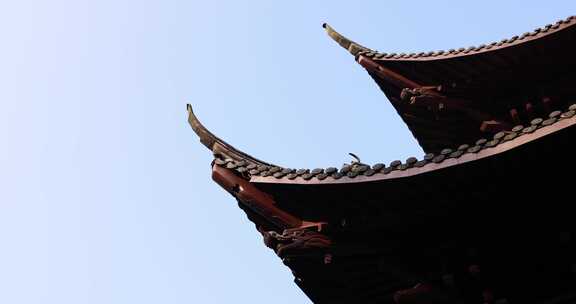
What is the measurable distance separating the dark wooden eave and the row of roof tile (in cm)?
457

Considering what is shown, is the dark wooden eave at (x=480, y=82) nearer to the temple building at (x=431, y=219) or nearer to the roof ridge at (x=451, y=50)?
the roof ridge at (x=451, y=50)

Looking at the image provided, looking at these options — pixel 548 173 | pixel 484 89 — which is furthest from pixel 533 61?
pixel 548 173

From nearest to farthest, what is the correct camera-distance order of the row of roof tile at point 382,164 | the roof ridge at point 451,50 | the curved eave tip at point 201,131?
the row of roof tile at point 382,164 < the curved eave tip at point 201,131 < the roof ridge at point 451,50

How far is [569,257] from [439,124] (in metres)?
6.22

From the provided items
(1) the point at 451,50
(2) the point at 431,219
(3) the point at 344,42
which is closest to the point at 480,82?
(1) the point at 451,50

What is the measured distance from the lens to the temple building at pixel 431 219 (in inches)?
280

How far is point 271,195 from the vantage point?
780 cm

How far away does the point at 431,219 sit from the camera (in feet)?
24.7

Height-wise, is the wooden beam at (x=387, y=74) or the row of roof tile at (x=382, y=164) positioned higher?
the wooden beam at (x=387, y=74)

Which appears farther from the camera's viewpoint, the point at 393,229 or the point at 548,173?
the point at 393,229

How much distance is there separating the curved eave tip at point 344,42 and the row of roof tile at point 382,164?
6600 mm

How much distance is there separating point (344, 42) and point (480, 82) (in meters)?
3.13

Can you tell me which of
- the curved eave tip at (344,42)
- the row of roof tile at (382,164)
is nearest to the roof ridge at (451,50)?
the curved eave tip at (344,42)

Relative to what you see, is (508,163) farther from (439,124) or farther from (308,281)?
(439,124)
